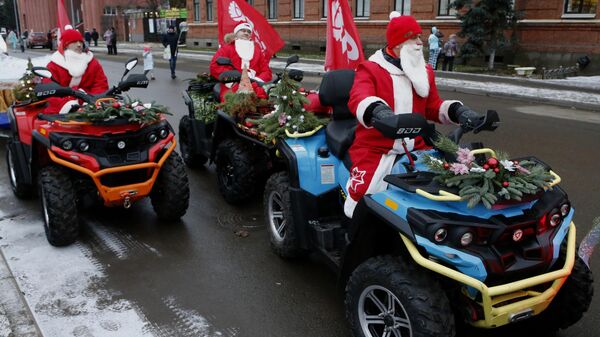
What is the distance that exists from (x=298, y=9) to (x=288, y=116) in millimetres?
30788

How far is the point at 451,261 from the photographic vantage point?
103 inches

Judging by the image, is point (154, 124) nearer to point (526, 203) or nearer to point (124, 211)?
point (124, 211)

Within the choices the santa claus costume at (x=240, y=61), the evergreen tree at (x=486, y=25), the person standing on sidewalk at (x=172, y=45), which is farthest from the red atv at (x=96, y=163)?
the evergreen tree at (x=486, y=25)

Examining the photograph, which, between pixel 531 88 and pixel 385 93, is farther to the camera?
pixel 531 88

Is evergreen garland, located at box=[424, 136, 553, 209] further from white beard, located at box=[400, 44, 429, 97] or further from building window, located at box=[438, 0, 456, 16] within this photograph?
building window, located at box=[438, 0, 456, 16]

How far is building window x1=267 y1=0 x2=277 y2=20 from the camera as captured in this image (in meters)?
35.6

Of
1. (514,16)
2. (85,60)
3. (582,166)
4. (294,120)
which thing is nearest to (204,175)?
(85,60)

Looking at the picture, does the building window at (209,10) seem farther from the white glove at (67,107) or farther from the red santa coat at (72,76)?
the white glove at (67,107)

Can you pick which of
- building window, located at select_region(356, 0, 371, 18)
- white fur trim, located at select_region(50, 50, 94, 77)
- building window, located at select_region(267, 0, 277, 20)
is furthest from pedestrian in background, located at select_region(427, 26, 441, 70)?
white fur trim, located at select_region(50, 50, 94, 77)

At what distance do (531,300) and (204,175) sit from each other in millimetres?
5274

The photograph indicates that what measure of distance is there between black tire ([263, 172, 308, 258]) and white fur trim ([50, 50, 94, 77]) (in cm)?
273

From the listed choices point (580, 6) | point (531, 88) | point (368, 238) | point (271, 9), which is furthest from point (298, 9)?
point (368, 238)

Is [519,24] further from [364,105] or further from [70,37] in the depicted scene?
[364,105]

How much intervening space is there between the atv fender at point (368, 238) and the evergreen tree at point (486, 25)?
1954cm
